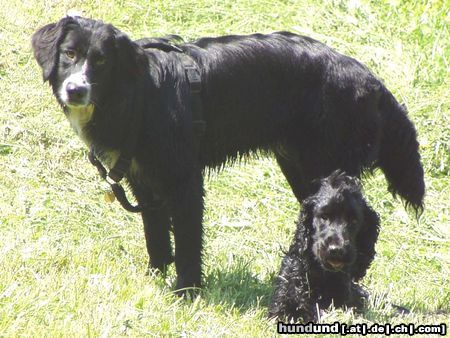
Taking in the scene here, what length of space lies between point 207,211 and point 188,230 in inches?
72.7

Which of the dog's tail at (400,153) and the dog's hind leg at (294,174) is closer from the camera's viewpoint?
the dog's tail at (400,153)

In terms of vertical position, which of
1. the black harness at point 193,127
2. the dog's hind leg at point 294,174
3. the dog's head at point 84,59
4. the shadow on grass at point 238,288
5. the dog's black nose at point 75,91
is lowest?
the shadow on grass at point 238,288

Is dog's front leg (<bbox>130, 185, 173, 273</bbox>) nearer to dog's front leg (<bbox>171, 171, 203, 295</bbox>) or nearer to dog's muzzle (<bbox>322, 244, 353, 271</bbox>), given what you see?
dog's front leg (<bbox>171, 171, 203, 295</bbox>)

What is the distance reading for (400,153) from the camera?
240 inches

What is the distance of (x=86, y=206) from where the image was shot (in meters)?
6.79

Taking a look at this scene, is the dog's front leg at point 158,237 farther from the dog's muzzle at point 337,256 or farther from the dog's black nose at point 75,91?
the dog's muzzle at point 337,256

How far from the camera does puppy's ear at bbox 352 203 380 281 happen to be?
206 inches

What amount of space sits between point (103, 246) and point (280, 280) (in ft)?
4.27

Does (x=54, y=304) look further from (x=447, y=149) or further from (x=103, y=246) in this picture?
(x=447, y=149)

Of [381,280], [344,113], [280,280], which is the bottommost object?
[381,280]

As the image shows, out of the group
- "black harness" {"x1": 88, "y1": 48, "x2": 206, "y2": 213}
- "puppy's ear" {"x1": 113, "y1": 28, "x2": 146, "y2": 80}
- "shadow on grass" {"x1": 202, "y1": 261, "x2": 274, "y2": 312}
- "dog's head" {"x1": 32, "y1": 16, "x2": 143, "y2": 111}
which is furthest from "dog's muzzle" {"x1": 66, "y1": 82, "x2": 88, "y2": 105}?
"shadow on grass" {"x1": 202, "y1": 261, "x2": 274, "y2": 312}

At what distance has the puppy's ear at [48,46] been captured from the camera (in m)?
5.07

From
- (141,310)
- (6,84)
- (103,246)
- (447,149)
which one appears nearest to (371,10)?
(447,149)

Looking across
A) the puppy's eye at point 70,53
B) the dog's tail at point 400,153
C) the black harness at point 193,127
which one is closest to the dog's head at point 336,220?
the black harness at point 193,127
